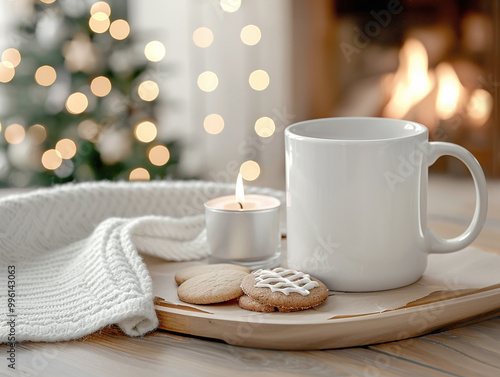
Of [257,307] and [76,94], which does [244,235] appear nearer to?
[257,307]

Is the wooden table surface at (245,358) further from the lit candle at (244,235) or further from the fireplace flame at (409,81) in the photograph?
the fireplace flame at (409,81)

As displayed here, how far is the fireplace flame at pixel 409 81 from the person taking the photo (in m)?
2.09

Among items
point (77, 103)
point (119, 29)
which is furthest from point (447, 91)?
point (77, 103)

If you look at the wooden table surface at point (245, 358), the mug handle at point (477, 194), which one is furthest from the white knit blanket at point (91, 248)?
the mug handle at point (477, 194)

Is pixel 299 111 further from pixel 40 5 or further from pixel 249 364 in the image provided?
pixel 249 364

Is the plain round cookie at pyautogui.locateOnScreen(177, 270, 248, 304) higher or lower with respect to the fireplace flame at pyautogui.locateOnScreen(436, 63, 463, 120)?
lower

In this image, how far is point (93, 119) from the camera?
198 centimetres

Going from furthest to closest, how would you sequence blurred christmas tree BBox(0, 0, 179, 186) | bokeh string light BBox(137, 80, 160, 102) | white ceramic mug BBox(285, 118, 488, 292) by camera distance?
bokeh string light BBox(137, 80, 160, 102) < blurred christmas tree BBox(0, 0, 179, 186) < white ceramic mug BBox(285, 118, 488, 292)

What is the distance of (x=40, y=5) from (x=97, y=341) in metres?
1.66

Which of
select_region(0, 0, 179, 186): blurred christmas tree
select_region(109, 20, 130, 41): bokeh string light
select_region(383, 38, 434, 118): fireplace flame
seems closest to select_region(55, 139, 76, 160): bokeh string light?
select_region(0, 0, 179, 186): blurred christmas tree

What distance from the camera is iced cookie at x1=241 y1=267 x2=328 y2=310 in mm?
561

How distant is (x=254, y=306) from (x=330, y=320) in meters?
0.08

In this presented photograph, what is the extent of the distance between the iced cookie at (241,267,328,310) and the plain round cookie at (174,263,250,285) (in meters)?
0.07

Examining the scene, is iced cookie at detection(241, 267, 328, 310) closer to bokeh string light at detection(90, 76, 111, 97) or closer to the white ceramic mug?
the white ceramic mug
